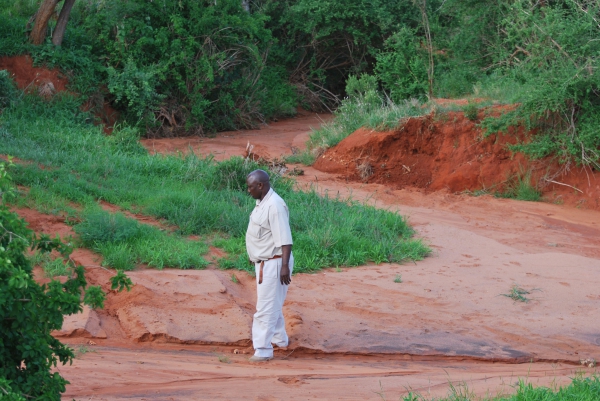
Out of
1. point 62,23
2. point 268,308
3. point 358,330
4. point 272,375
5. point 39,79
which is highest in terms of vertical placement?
point 62,23

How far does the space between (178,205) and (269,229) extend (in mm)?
3803

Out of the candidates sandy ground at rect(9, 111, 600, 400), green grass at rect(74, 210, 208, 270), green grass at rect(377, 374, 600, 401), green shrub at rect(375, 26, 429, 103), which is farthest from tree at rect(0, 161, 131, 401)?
green shrub at rect(375, 26, 429, 103)

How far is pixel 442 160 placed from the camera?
13.1 meters

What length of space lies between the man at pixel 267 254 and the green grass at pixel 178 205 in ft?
6.52

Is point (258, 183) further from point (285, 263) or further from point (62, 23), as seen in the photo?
point (62, 23)

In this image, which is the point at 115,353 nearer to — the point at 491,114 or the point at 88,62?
the point at 491,114

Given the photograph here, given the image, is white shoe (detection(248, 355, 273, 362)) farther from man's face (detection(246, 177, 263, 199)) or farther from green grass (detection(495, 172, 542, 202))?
green grass (detection(495, 172, 542, 202))

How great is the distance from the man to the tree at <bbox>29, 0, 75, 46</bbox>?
36.3 ft

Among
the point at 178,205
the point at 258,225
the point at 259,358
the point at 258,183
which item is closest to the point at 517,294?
the point at 259,358

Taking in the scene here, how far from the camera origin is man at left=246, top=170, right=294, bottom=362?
18.0ft

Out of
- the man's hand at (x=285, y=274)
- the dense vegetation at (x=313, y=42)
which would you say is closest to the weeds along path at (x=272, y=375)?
the man's hand at (x=285, y=274)

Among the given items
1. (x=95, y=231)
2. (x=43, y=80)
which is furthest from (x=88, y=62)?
(x=95, y=231)

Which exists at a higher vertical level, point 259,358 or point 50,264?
point 50,264

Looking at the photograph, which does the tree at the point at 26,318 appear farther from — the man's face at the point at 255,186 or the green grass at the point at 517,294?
the green grass at the point at 517,294
